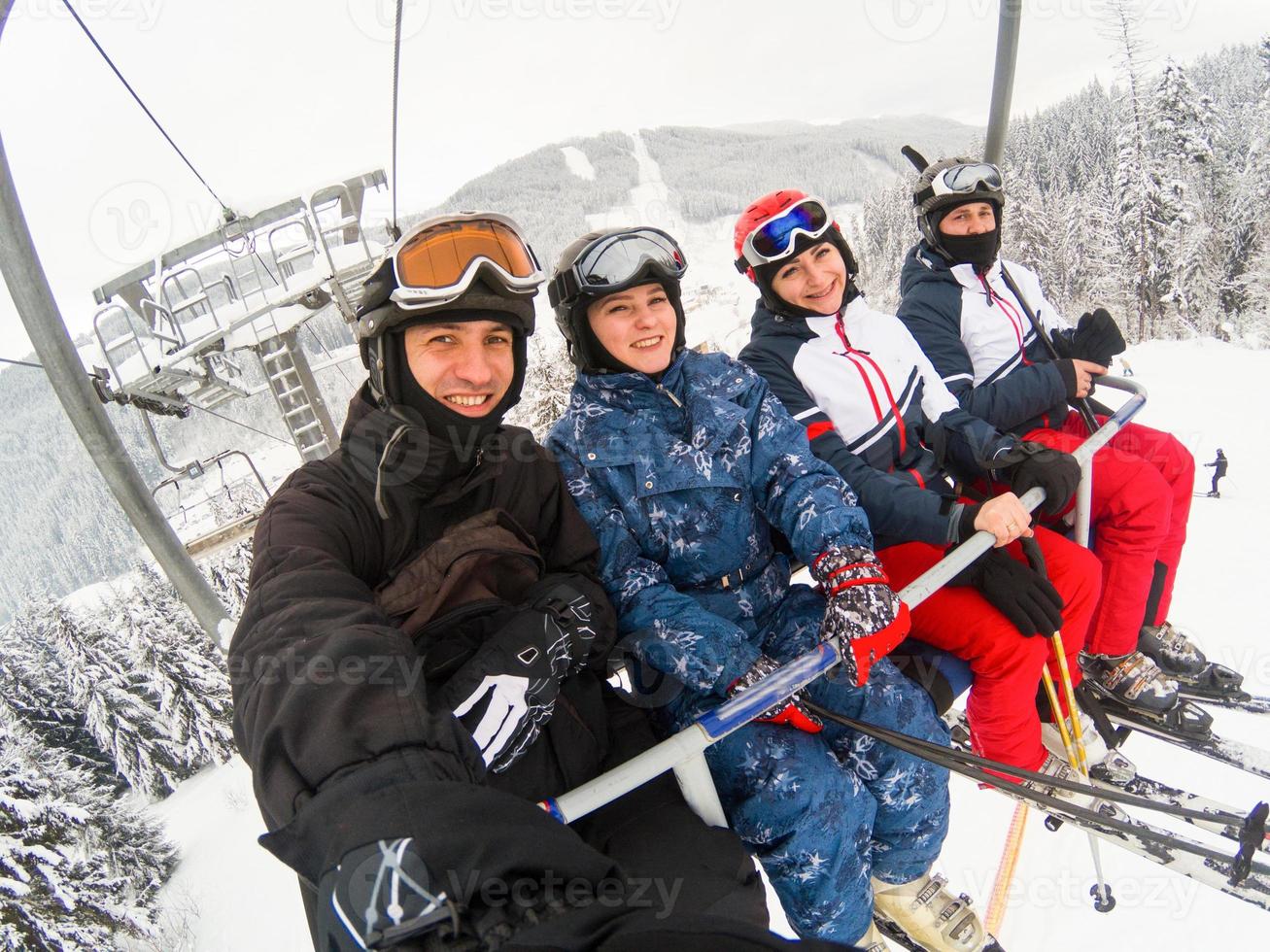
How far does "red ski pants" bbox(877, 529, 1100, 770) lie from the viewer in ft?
8.05

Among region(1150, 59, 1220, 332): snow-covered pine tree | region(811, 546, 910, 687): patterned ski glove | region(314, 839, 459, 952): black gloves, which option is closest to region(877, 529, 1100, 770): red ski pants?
region(811, 546, 910, 687): patterned ski glove

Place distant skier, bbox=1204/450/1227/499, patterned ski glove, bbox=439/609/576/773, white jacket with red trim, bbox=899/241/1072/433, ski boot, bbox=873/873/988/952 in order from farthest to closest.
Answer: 1. distant skier, bbox=1204/450/1227/499
2. white jacket with red trim, bbox=899/241/1072/433
3. ski boot, bbox=873/873/988/952
4. patterned ski glove, bbox=439/609/576/773

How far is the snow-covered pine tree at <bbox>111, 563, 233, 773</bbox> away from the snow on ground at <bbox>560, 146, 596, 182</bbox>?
115 metres

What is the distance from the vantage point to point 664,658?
82.6 inches

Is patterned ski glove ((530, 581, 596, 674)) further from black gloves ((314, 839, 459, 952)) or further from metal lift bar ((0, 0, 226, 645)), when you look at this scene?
metal lift bar ((0, 0, 226, 645))

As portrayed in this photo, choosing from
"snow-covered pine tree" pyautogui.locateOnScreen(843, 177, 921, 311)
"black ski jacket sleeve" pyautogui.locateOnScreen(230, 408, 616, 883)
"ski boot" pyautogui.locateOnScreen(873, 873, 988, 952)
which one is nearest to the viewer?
"black ski jacket sleeve" pyautogui.locateOnScreen(230, 408, 616, 883)

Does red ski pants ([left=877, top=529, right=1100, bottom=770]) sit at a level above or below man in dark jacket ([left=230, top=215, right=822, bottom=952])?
below

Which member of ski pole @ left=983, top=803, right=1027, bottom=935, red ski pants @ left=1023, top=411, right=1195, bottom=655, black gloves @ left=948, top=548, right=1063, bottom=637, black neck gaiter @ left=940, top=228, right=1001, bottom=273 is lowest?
ski pole @ left=983, top=803, right=1027, bottom=935

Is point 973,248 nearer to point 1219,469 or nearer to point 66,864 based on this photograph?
point 1219,469

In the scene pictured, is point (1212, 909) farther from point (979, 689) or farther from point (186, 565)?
point (186, 565)

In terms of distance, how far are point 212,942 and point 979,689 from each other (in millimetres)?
21545

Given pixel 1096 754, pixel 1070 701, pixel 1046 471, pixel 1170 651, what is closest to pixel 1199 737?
pixel 1170 651

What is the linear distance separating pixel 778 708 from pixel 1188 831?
3.91 meters

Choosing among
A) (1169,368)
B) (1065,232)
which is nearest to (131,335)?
(1169,368)
